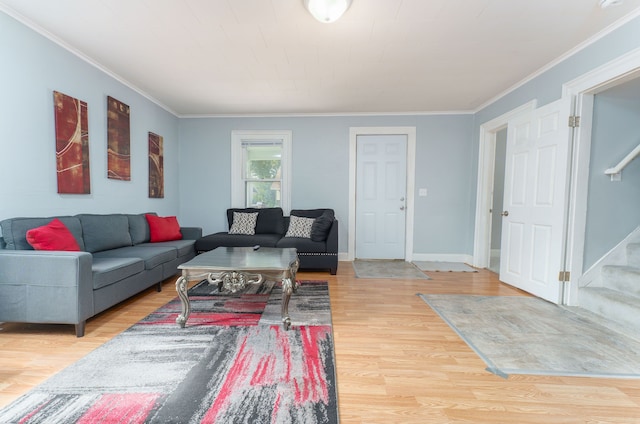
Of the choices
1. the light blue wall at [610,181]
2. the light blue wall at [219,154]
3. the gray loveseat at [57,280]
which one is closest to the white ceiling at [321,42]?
the light blue wall at [219,154]

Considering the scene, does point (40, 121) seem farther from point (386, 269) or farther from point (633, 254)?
point (633, 254)

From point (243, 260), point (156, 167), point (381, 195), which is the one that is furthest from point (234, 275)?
point (381, 195)

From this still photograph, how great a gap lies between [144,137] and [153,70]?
1.09 m

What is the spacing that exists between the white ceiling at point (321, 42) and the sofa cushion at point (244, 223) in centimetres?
178

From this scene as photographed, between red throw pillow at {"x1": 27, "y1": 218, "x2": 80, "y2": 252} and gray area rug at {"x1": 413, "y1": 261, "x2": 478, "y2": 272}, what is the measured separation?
4.05 m

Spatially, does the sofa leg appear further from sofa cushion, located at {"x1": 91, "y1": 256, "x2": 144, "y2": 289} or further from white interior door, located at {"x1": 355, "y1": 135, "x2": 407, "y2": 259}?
white interior door, located at {"x1": 355, "y1": 135, "x2": 407, "y2": 259}

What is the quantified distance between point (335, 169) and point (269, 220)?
142 cm

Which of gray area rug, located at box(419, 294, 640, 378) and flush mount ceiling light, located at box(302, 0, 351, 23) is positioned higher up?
flush mount ceiling light, located at box(302, 0, 351, 23)

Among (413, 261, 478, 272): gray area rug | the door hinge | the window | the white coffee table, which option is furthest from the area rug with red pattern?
the door hinge

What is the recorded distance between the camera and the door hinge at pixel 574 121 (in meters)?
2.53

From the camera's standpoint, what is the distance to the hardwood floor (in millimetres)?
1268

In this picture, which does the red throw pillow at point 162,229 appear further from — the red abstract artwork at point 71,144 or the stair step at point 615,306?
the stair step at point 615,306

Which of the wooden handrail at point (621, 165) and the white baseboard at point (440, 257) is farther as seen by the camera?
the white baseboard at point (440, 257)

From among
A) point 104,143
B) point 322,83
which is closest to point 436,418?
point 322,83
